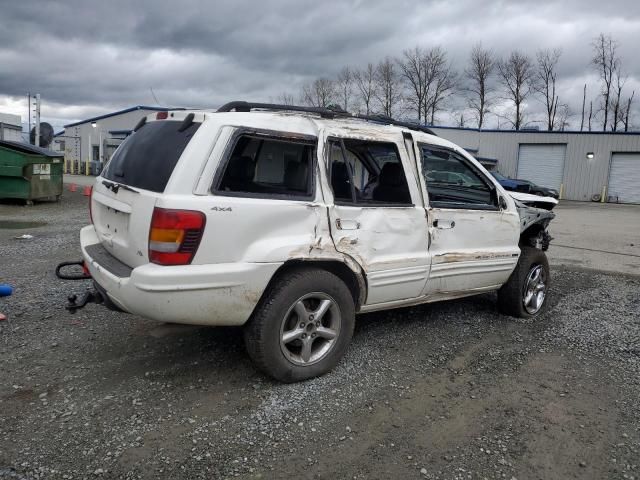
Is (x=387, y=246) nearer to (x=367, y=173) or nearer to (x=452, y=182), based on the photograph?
(x=367, y=173)

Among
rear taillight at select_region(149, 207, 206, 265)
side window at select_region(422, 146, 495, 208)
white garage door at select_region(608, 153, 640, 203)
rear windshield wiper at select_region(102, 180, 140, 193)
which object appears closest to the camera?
rear taillight at select_region(149, 207, 206, 265)

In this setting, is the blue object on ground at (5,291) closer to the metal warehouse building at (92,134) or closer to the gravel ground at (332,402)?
the gravel ground at (332,402)

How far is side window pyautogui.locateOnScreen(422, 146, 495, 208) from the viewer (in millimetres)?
4168

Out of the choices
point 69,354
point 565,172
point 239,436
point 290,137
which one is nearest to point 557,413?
point 239,436

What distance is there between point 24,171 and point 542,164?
29279mm

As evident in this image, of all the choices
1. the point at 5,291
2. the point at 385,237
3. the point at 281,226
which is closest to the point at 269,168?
the point at 281,226

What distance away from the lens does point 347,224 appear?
3510 mm

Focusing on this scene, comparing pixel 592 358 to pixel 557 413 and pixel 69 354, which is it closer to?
pixel 557 413

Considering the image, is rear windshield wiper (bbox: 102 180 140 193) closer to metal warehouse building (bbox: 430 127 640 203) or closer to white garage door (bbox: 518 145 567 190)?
metal warehouse building (bbox: 430 127 640 203)

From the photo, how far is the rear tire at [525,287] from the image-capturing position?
16.2 ft

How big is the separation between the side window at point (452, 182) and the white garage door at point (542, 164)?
3024cm

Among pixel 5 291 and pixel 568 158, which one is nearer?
pixel 5 291

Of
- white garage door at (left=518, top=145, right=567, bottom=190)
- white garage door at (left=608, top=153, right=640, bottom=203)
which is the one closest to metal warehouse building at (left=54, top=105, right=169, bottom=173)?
white garage door at (left=518, top=145, right=567, bottom=190)

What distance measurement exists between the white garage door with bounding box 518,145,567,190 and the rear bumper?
107 ft
